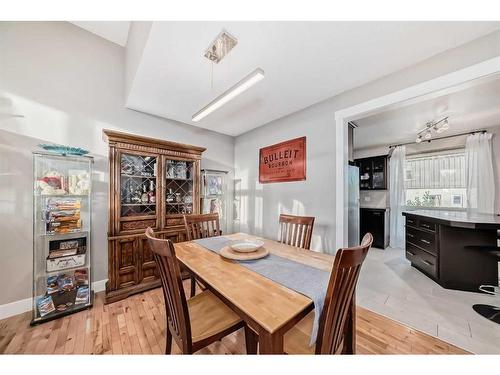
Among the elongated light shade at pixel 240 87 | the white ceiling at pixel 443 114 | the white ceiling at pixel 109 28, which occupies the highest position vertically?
the white ceiling at pixel 109 28

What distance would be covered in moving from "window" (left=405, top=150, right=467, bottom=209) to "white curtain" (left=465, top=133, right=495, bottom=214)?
0.27 m

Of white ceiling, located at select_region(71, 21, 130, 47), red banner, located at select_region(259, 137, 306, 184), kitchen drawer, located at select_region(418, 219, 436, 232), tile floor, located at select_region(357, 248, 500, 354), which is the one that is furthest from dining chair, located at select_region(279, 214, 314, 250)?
white ceiling, located at select_region(71, 21, 130, 47)

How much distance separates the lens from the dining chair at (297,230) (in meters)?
1.89

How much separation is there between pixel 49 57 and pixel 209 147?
2.20 metres

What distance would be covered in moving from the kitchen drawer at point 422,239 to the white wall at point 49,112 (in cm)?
448

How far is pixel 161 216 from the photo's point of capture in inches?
99.3

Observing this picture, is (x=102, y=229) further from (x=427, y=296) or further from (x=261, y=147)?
(x=427, y=296)

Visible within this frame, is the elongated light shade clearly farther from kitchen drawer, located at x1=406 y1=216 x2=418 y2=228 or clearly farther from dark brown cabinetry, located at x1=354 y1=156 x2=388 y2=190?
dark brown cabinetry, located at x1=354 y1=156 x2=388 y2=190

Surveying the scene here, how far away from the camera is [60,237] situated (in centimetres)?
212

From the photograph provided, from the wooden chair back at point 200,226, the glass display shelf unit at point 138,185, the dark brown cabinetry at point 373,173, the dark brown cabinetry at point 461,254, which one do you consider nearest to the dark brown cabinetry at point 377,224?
the dark brown cabinetry at point 373,173

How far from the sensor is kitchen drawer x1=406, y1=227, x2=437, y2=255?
262 cm

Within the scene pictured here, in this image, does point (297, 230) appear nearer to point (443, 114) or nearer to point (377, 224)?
point (443, 114)

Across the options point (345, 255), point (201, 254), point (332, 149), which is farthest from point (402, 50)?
point (201, 254)

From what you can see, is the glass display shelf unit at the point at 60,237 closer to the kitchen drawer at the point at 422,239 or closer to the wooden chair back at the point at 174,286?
the wooden chair back at the point at 174,286
